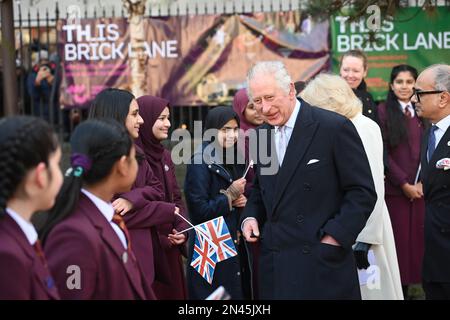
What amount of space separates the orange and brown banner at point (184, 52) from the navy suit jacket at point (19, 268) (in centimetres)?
892

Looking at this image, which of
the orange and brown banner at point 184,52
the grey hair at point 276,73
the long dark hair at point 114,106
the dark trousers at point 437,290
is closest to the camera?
the grey hair at point 276,73

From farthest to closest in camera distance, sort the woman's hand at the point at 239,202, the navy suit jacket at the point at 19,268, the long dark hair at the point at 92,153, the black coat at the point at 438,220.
Answer: 1. the woman's hand at the point at 239,202
2. the black coat at the point at 438,220
3. the long dark hair at the point at 92,153
4. the navy suit jacket at the point at 19,268

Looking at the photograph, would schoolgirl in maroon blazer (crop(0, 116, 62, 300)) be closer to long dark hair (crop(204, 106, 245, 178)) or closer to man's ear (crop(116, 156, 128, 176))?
man's ear (crop(116, 156, 128, 176))

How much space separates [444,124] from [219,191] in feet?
5.73

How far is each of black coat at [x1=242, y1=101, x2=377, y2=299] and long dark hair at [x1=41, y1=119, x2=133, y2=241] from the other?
1.21m

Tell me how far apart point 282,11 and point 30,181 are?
9352mm

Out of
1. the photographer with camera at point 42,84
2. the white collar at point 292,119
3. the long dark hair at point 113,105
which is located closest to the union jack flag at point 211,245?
the long dark hair at point 113,105

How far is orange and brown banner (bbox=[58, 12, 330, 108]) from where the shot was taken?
12.1 m

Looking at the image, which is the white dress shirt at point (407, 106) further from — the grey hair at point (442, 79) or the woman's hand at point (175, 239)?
the woman's hand at point (175, 239)

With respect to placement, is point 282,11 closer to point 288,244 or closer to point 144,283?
point 288,244

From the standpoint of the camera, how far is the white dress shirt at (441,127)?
226 inches

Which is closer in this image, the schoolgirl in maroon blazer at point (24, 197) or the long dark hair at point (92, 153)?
the schoolgirl in maroon blazer at point (24, 197)

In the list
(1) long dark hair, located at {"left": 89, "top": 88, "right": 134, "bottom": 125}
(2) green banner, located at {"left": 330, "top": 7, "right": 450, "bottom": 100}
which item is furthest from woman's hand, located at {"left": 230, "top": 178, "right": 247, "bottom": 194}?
(2) green banner, located at {"left": 330, "top": 7, "right": 450, "bottom": 100}

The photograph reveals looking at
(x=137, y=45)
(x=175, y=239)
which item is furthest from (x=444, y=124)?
(x=137, y=45)
